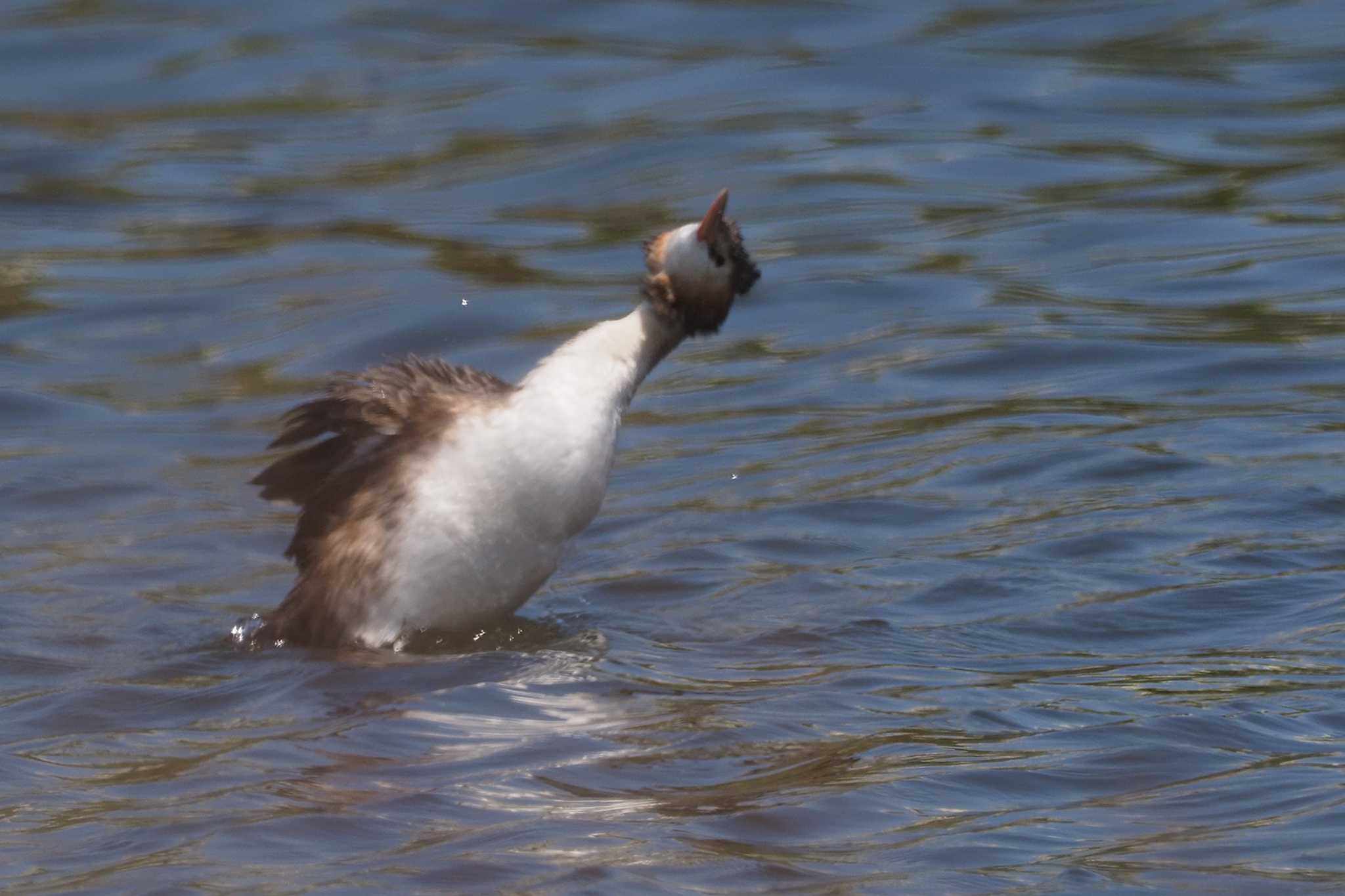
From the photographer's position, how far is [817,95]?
1418 cm

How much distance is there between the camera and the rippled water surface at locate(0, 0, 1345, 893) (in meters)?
5.17

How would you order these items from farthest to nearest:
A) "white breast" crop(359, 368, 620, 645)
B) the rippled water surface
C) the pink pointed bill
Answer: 1. the pink pointed bill
2. "white breast" crop(359, 368, 620, 645)
3. the rippled water surface

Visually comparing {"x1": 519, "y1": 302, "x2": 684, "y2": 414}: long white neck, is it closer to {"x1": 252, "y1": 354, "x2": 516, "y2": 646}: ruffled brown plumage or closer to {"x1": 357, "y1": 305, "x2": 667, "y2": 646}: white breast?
{"x1": 357, "y1": 305, "x2": 667, "y2": 646}: white breast

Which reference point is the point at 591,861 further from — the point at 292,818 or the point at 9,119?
the point at 9,119

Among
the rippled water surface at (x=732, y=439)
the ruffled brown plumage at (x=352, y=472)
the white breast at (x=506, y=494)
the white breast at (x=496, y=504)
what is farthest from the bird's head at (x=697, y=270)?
the rippled water surface at (x=732, y=439)

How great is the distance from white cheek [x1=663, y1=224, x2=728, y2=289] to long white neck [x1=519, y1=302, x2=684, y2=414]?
124 mm

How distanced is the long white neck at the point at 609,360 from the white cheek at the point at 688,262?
0.12 meters

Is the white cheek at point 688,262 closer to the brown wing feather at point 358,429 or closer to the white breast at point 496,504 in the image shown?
the white breast at point 496,504

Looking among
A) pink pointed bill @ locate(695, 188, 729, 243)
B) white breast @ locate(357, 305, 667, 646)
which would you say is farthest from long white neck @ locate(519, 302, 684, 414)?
pink pointed bill @ locate(695, 188, 729, 243)

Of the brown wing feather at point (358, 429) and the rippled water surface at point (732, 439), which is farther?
the brown wing feather at point (358, 429)

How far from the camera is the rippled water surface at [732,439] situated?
17.0 ft

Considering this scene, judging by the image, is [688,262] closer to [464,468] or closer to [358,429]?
[464,468]

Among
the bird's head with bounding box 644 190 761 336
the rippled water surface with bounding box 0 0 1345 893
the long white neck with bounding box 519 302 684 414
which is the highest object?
the bird's head with bounding box 644 190 761 336

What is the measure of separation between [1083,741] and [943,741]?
1.07ft
